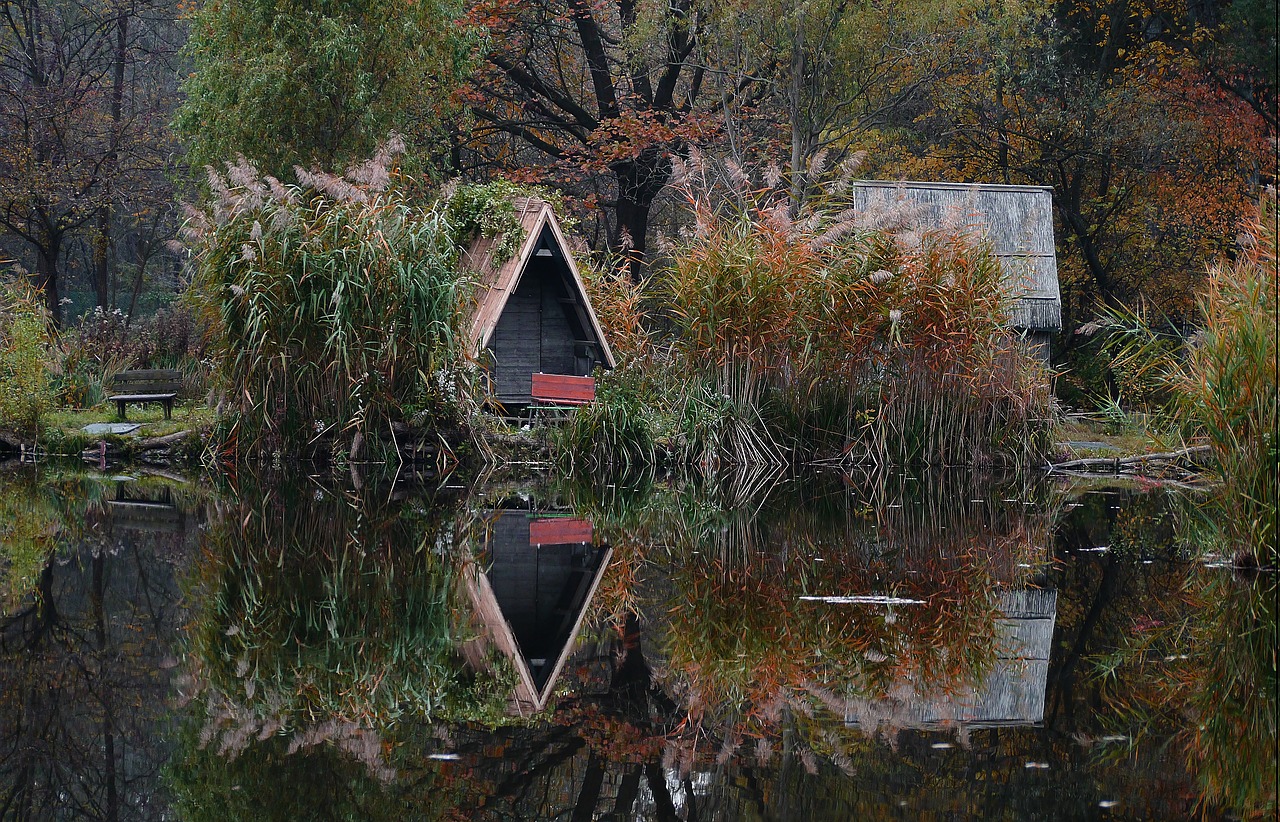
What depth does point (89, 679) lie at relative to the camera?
4.63 metres

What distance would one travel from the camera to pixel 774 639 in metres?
5.43

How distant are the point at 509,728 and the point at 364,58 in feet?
55.4

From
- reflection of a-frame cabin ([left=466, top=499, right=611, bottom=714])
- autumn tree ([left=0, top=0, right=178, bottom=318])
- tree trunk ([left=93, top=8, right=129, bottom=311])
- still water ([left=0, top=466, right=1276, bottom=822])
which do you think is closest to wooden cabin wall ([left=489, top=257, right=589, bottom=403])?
reflection of a-frame cabin ([left=466, top=499, right=611, bottom=714])

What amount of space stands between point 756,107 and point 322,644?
75.3 feet

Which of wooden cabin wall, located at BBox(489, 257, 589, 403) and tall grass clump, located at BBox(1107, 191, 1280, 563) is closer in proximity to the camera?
tall grass clump, located at BBox(1107, 191, 1280, 563)

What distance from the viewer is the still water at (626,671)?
11.4 ft

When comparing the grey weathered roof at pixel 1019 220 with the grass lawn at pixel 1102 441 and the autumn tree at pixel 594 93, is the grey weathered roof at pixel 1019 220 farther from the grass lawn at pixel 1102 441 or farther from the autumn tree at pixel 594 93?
the autumn tree at pixel 594 93

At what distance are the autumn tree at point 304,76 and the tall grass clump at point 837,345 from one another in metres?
7.63

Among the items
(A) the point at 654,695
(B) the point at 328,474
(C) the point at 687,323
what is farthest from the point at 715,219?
(A) the point at 654,695

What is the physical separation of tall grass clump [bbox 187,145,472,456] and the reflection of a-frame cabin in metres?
3.77

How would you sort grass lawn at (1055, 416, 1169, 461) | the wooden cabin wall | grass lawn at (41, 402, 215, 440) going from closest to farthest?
grass lawn at (1055, 416, 1169, 461) → grass lawn at (41, 402, 215, 440) → the wooden cabin wall

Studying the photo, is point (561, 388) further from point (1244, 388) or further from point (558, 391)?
point (1244, 388)

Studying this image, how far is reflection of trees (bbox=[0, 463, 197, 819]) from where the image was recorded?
347 cm

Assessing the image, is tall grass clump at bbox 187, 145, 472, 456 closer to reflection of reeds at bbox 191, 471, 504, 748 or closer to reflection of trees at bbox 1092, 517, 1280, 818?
reflection of reeds at bbox 191, 471, 504, 748
